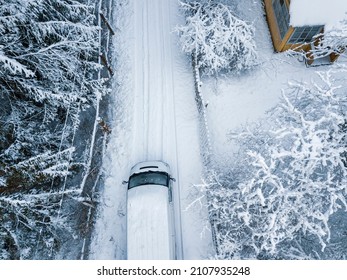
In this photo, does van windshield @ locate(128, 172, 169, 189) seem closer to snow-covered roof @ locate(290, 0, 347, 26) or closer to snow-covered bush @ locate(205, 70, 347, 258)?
snow-covered bush @ locate(205, 70, 347, 258)

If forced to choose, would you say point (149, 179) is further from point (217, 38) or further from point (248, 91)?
point (217, 38)

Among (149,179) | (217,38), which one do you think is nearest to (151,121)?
(149,179)

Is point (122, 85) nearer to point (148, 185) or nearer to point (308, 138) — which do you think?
point (148, 185)

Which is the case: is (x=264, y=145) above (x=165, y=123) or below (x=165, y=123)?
below

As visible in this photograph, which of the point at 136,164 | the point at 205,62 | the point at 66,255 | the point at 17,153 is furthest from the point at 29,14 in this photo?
the point at 66,255

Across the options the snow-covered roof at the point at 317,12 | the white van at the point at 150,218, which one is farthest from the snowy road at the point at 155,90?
the snow-covered roof at the point at 317,12

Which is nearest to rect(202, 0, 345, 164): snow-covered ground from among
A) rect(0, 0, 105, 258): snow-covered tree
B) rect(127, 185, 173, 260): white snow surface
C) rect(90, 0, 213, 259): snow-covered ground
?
rect(90, 0, 213, 259): snow-covered ground
